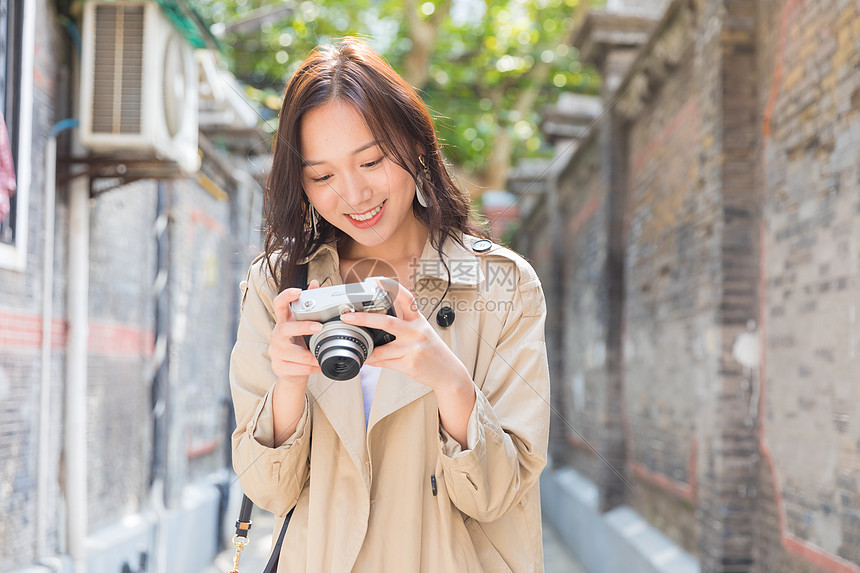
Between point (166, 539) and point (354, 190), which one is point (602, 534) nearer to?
point (166, 539)

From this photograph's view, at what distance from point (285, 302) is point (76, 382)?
170 inches

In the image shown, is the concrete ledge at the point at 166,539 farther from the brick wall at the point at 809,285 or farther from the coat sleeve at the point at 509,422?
the coat sleeve at the point at 509,422

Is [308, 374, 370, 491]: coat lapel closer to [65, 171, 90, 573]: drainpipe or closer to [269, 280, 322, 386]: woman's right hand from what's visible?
[269, 280, 322, 386]: woman's right hand

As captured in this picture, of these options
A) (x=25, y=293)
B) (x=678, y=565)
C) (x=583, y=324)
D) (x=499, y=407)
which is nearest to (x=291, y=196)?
(x=499, y=407)

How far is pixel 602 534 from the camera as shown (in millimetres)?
7996

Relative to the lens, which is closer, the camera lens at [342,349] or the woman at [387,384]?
Result: the camera lens at [342,349]

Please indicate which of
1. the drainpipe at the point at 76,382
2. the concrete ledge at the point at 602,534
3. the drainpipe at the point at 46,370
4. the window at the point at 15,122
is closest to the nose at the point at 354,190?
the window at the point at 15,122

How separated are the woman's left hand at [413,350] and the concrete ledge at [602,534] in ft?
14.5

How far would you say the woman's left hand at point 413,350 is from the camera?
165 centimetres

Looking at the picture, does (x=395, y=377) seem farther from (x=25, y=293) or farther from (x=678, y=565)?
(x=678, y=565)

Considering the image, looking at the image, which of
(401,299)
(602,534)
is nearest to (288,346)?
(401,299)

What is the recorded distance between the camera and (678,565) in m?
5.73

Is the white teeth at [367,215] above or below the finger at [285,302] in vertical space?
above

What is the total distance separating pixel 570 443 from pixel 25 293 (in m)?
8.25
